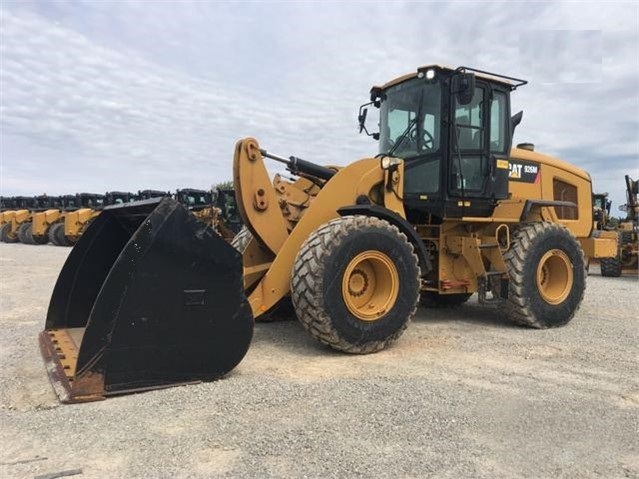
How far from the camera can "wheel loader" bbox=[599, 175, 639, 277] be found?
15039mm

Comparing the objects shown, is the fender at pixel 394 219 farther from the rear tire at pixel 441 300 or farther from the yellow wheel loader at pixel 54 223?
the yellow wheel loader at pixel 54 223

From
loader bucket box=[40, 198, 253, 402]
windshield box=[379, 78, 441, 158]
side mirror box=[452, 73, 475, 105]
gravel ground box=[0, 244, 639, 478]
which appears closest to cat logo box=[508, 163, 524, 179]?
windshield box=[379, 78, 441, 158]

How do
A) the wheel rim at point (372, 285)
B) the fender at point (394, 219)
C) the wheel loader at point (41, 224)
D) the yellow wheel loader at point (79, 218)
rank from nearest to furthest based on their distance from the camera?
the wheel rim at point (372, 285), the fender at point (394, 219), the yellow wheel loader at point (79, 218), the wheel loader at point (41, 224)

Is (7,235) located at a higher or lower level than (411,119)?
lower

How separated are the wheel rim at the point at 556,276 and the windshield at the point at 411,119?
2.13 meters

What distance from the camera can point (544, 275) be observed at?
290 inches

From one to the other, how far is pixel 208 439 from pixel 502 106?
18.1ft

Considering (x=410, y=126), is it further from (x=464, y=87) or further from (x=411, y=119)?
(x=464, y=87)

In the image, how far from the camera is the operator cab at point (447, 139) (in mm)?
6488

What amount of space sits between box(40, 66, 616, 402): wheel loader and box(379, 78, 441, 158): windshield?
0.02m

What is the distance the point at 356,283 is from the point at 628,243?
13.0 meters

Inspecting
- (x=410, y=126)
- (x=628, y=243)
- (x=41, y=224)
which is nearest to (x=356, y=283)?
(x=410, y=126)

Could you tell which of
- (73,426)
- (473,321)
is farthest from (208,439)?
(473,321)

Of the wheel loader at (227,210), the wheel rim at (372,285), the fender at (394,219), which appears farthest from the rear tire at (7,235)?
the wheel rim at (372,285)
